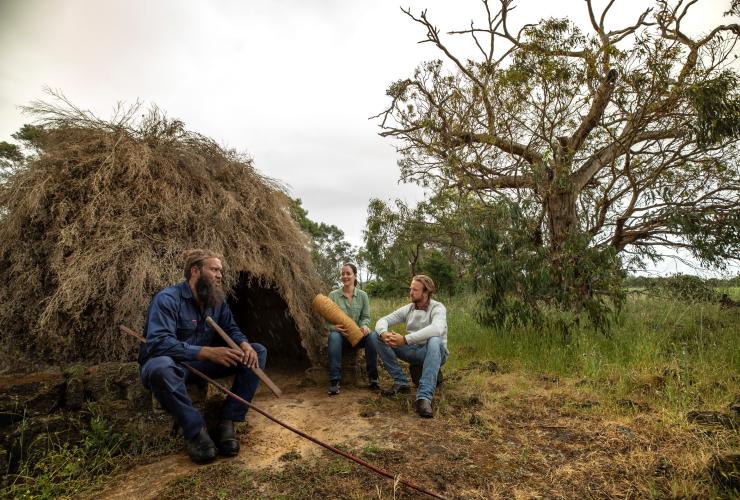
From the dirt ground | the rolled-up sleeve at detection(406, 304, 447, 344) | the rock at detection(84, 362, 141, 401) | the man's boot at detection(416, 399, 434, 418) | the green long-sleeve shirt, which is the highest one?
the green long-sleeve shirt

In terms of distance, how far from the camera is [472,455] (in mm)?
2961

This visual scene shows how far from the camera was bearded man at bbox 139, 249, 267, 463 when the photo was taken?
2.89m

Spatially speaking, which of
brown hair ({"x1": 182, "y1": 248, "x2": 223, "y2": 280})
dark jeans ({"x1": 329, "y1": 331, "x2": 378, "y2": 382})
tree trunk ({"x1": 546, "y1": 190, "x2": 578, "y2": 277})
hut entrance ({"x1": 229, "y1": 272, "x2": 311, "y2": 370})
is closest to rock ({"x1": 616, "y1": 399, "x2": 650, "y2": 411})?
tree trunk ({"x1": 546, "y1": 190, "x2": 578, "y2": 277})

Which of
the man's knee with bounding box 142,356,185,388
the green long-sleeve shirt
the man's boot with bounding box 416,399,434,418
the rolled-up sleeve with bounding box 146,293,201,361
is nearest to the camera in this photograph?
the man's knee with bounding box 142,356,185,388

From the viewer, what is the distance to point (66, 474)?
271 cm

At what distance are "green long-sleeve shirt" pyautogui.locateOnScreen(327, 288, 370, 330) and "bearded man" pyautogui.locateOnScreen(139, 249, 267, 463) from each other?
172 centimetres

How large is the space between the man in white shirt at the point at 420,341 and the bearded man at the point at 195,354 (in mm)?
1353

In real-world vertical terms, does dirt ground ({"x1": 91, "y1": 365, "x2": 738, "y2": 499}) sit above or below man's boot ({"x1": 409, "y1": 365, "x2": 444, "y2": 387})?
below

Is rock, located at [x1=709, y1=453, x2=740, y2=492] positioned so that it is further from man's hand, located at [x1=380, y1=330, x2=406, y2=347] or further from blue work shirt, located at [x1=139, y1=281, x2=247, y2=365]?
blue work shirt, located at [x1=139, y1=281, x2=247, y2=365]

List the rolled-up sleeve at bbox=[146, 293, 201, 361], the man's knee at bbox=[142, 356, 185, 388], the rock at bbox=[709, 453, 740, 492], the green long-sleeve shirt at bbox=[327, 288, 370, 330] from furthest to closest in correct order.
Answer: the green long-sleeve shirt at bbox=[327, 288, 370, 330], the rolled-up sleeve at bbox=[146, 293, 201, 361], the man's knee at bbox=[142, 356, 185, 388], the rock at bbox=[709, 453, 740, 492]

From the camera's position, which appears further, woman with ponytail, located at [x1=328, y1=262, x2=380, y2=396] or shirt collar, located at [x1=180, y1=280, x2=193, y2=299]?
woman with ponytail, located at [x1=328, y1=262, x2=380, y2=396]

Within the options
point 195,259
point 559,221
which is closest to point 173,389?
point 195,259

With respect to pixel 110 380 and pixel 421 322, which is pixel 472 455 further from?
pixel 110 380

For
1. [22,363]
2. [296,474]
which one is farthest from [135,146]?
[296,474]
